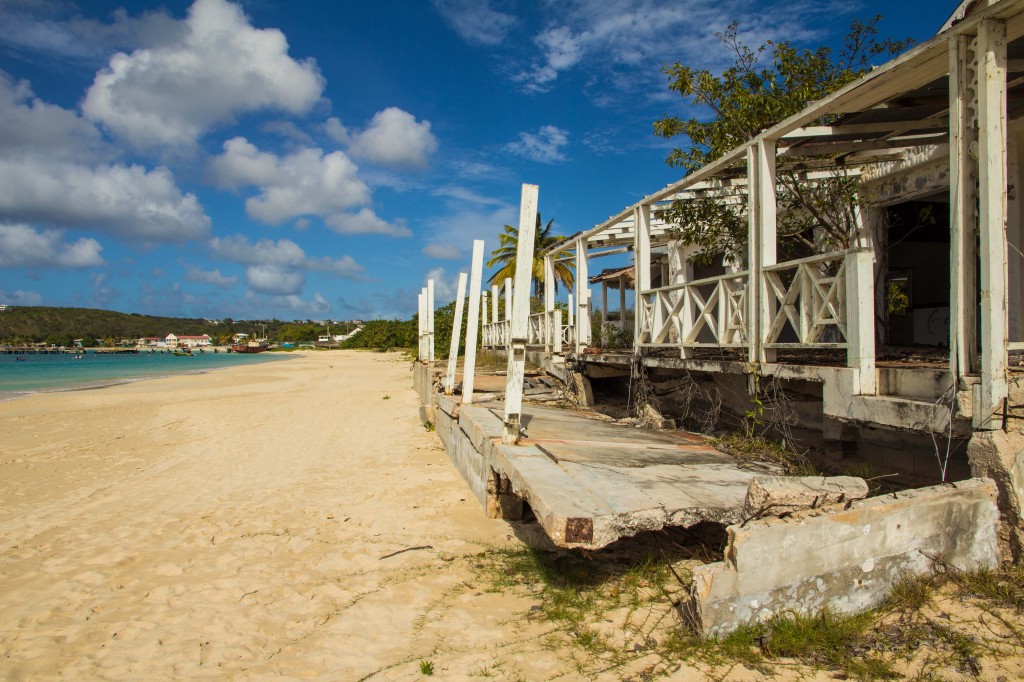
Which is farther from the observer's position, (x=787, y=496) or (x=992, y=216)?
(x=992, y=216)

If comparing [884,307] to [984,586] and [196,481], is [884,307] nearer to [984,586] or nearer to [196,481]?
[984,586]

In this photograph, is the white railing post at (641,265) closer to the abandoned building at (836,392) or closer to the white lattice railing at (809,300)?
the abandoned building at (836,392)

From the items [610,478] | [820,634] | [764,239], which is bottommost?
[820,634]

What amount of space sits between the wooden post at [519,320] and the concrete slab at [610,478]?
0.82 ft

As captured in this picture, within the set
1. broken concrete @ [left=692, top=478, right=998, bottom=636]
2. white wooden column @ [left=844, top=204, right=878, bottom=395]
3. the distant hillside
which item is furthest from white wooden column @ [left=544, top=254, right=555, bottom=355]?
the distant hillside

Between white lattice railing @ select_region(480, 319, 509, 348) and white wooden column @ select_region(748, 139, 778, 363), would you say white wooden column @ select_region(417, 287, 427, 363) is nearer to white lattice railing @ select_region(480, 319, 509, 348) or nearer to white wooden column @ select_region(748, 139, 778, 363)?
white lattice railing @ select_region(480, 319, 509, 348)

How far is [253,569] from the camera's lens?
16.9 ft

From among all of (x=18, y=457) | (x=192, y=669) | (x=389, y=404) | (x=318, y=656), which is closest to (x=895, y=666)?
(x=318, y=656)

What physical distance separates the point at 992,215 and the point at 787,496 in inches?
81.2

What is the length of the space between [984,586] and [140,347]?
143 m

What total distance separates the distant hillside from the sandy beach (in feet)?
461

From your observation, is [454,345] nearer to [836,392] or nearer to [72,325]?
[836,392]

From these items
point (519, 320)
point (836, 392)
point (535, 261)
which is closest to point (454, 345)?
point (519, 320)

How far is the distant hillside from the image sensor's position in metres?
121
